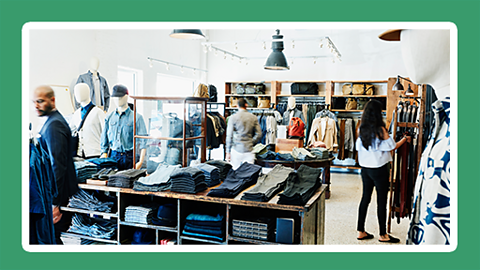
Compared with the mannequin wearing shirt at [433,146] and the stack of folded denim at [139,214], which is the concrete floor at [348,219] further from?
the stack of folded denim at [139,214]

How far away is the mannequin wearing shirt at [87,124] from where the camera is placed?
2633 mm

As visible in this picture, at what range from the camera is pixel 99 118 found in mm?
2848

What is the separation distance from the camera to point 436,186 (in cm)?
187

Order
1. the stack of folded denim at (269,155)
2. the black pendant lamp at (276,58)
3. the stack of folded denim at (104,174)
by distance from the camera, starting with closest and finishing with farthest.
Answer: the stack of folded denim at (104,174) < the stack of folded denim at (269,155) < the black pendant lamp at (276,58)

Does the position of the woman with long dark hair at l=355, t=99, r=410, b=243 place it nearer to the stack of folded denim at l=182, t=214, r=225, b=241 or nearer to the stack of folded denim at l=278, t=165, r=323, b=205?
the stack of folded denim at l=278, t=165, r=323, b=205

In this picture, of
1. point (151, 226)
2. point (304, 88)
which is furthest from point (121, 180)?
point (304, 88)

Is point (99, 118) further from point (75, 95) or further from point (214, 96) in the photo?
point (214, 96)

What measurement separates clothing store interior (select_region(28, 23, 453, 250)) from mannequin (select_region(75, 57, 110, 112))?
1 cm

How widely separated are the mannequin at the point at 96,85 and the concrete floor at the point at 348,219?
6.64 ft

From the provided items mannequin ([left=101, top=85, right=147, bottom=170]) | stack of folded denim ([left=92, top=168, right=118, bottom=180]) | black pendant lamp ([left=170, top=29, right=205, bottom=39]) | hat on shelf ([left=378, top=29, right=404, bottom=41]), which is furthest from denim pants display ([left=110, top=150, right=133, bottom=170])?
hat on shelf ([left=378, top=29, right=404, bottom=41])

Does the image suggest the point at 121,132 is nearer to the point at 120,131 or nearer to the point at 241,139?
the point at 120,131

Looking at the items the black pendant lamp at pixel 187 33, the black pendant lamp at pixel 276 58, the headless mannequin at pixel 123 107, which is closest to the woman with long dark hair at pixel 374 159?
the black pendant lamp at pixel 187 33

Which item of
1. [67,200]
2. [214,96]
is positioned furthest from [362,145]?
[214,96]
